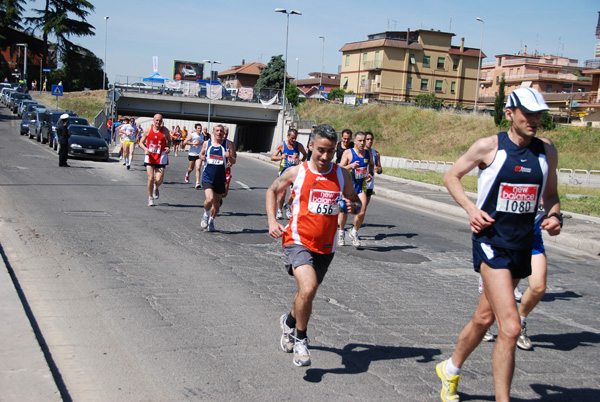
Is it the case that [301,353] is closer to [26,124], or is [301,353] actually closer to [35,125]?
[35,125]

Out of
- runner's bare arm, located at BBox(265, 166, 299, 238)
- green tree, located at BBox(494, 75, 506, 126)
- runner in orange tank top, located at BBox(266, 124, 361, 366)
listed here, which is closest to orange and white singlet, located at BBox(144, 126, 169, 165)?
runner's bare arm, located at BBox(265, 166, 299, 238)

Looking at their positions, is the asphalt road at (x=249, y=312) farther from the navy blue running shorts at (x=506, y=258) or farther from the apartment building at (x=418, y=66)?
the apartment building at (x=418, y=66)

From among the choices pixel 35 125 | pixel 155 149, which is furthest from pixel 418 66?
pixel 155 149

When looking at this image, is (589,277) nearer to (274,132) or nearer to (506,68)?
(274,132)

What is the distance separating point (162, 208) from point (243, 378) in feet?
31.4

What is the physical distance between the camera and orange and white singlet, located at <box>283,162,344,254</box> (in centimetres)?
486

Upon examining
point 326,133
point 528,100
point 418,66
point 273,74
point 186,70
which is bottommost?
point 326,133

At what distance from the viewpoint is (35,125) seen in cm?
3569

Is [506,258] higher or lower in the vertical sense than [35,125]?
higher

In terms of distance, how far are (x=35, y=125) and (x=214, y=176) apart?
28.3 m

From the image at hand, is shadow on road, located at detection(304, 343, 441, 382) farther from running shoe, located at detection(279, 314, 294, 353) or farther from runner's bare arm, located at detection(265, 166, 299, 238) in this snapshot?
runner's bare arm, located at detection(265, 166, 299, 238)

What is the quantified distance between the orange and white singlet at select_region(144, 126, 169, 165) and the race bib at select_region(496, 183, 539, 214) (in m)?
10.6

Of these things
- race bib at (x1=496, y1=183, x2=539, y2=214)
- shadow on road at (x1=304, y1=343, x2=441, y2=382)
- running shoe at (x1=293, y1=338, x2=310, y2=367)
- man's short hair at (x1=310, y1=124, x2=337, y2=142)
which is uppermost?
man's short hair at (x1=310, y1=124, x2=337, y2=142)

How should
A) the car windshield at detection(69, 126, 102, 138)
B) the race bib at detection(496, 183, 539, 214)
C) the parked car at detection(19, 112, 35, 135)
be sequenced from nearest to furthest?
the race bib at detection(496, 183, 539, 214)
the car windshield at detection(69, 126, 102, 138)
the parked car at detection(19, 112, 35, 135)
